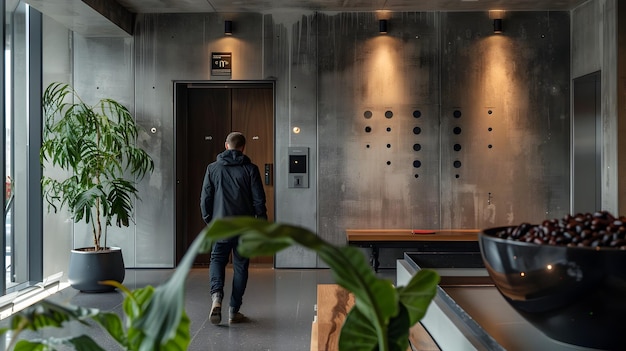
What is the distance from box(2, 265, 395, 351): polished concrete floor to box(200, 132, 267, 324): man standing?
293mm

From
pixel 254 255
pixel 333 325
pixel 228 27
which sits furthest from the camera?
pixel 228 27

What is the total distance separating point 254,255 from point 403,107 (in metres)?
7.79

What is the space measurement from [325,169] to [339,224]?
72 cm

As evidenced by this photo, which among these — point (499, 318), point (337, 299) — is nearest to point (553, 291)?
point (499, 318)

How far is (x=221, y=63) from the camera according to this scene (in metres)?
8.38

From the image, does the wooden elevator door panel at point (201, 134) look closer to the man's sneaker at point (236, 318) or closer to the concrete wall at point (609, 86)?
the man's sneaker at point (236, 318)

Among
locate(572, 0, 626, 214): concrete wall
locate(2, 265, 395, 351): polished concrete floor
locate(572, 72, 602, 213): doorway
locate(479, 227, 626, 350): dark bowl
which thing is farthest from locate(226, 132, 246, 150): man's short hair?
locate(572, 72, 602, 213): doorway

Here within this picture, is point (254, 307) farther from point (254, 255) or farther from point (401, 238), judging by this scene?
point (254, 255)

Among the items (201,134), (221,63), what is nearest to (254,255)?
(221,63)

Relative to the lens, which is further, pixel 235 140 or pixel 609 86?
pixel 609 86

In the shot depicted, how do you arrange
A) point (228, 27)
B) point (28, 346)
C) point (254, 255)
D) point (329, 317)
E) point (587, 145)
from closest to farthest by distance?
1. point (254, 255)
2. point (28, 346)
3. point (329, 317)
4. point (587, 145)
5. point (228, 27)

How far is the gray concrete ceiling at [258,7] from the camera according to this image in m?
7.75

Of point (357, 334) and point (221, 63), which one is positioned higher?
point (221, 63)

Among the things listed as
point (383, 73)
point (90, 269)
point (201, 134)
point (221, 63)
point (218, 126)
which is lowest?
point (90, 269)
